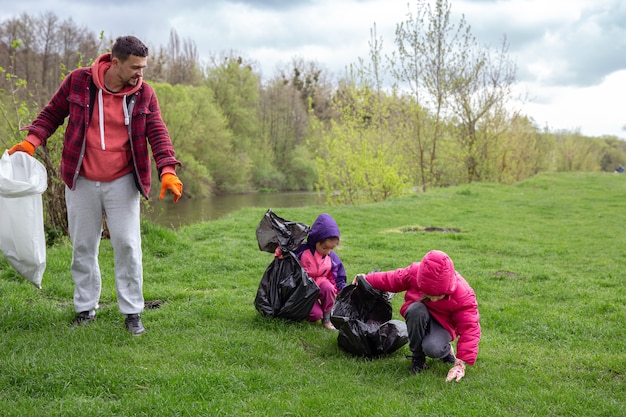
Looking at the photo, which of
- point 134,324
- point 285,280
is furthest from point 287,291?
point 134,324

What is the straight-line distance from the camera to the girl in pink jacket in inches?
141

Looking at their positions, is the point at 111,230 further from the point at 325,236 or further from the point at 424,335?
the point at 424,335

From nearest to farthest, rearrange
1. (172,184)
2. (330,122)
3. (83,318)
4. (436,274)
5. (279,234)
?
(436,274) < (172,184) < (83,318) < (279,234) < (330,122)

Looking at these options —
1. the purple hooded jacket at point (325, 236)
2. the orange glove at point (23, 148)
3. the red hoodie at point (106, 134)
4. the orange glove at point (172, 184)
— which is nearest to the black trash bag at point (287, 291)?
the purple hooded jacket at point (325, 236)

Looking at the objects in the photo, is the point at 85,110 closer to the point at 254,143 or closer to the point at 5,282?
the point at 5,282

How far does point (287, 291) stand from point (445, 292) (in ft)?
4.82

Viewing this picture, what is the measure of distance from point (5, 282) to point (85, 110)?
2.61m

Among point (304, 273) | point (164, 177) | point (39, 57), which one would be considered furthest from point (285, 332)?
point (39, 57)

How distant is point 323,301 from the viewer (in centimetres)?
478

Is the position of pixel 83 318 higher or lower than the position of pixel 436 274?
lower

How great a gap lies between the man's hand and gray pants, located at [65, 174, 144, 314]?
241 cm

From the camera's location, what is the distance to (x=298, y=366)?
379 centimetres

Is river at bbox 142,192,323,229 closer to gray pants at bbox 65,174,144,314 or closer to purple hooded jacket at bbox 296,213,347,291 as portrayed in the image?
purple hooded jacket at bbox 296,213,347,291

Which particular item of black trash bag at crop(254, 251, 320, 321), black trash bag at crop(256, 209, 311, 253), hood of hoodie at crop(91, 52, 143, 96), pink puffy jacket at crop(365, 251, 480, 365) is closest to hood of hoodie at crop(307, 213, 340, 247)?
black trash bag at crop(256, 209, 311, 253)
